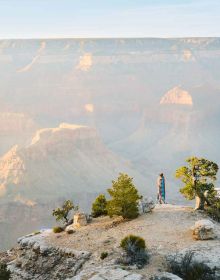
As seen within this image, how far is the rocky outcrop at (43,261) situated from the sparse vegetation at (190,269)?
6.20 m

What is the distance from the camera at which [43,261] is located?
38.2 meters

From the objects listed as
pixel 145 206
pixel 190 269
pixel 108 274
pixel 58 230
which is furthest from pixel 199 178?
pixel 108 274

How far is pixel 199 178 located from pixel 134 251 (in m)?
12.8

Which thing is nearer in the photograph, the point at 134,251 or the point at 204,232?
the point at 134,251

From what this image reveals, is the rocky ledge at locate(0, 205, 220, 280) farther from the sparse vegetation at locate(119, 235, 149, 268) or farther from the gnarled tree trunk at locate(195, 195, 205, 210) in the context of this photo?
the gnarled tree trunk at locate(195, 195, 205, 210)

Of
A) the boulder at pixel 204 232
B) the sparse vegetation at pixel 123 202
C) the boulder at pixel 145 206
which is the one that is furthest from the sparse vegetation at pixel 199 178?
the boulder at pixel 204 232

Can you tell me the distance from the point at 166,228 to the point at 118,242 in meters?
4.41

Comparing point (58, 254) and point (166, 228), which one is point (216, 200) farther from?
point (58, 254)

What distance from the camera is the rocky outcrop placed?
35.4m

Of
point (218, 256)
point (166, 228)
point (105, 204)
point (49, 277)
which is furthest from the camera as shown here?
point (105, 204)

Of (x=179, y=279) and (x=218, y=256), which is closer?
(x=179, y=279)

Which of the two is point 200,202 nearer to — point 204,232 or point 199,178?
point 199,178

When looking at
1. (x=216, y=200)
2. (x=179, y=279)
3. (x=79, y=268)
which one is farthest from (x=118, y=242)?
(x=216, y=200)

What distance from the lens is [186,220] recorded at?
4072cm
